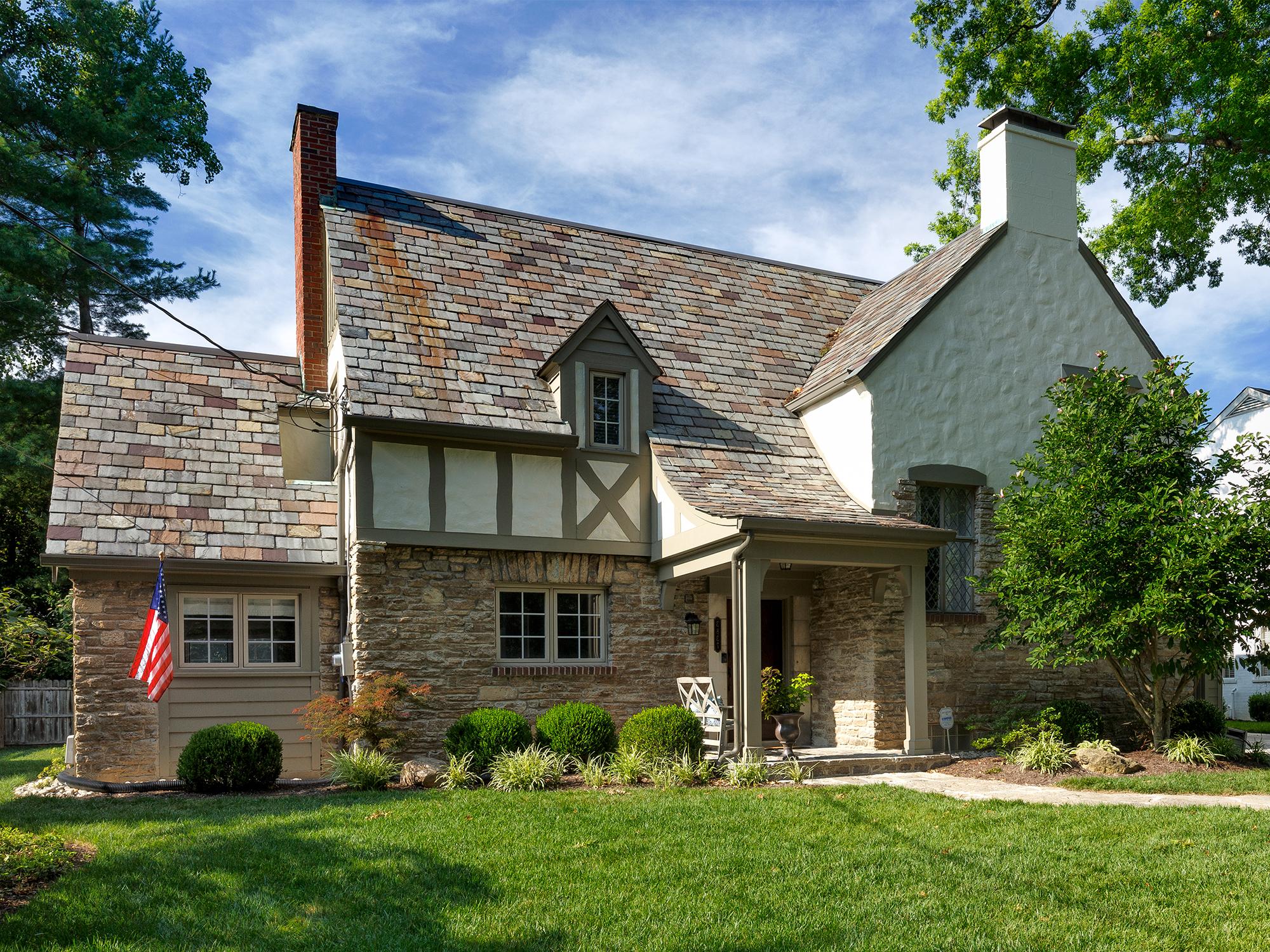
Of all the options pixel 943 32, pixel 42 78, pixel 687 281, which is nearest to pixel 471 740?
pixel 687 281

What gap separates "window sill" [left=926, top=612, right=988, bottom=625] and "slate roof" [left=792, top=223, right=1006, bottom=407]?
137 inches

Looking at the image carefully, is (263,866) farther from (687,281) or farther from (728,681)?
(687,281)

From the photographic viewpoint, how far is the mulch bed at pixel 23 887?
617 cm

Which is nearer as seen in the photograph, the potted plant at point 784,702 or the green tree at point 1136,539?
the green tree at point 1136,539

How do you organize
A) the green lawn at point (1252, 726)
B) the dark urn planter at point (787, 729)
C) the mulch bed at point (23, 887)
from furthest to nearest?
the green lawn at point (1252, 726), the dark urn planter at point (787, 729), the mulch bed at point (23, 887)

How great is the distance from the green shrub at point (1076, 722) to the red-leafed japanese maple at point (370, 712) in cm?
815

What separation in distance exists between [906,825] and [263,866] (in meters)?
5.00

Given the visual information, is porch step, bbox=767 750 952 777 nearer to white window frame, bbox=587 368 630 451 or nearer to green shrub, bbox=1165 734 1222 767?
green shrub, bbox=1165 734 1222 767

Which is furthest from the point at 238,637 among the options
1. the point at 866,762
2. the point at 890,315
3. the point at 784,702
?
the point at 890,315

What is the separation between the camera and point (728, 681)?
14109 millimetres

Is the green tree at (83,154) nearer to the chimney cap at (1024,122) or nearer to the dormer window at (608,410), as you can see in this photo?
the dormer window at (608,410)

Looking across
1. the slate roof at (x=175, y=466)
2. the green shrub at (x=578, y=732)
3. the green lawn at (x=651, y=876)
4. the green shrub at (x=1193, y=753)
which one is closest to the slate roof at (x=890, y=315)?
the green shrub at (x=578, y=732)

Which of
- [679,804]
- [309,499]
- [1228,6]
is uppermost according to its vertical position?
[1228,6]

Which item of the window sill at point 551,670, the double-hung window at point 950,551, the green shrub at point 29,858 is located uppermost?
the double-hung window at point 950,551
